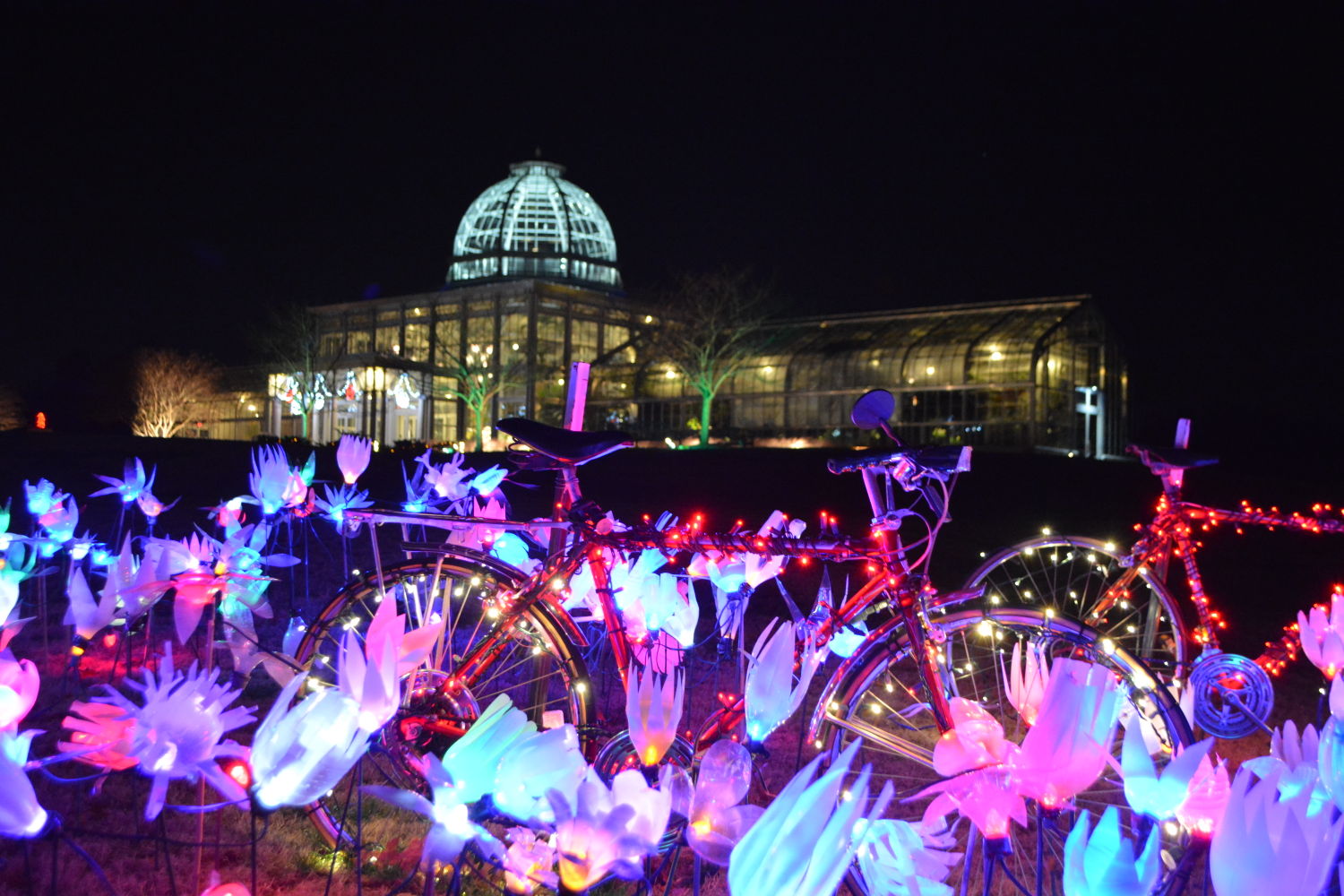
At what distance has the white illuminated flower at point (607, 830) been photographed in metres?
1.61

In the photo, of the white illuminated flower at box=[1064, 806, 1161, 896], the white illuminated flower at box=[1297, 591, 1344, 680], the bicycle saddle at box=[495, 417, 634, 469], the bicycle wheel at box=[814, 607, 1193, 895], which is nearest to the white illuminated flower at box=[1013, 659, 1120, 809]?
the white illuminated flower at box=[1064, 806, 1161, 896]

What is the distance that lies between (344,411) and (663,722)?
51252 millimetres

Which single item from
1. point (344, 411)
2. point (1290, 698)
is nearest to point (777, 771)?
point (1290, 698)

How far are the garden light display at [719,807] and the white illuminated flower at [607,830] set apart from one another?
0.12 m

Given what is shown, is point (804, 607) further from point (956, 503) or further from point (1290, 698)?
point (956, 503)

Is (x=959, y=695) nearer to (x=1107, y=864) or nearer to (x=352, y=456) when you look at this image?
(x=1107, y=864)

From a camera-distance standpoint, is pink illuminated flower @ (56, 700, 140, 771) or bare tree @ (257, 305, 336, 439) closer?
pink illuminated flower @ (56, 700, 140, 771)

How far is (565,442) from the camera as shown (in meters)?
3.41

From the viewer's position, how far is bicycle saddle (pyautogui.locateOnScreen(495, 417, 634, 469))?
3.37m

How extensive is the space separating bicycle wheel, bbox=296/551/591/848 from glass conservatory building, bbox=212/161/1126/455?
93.4 ft

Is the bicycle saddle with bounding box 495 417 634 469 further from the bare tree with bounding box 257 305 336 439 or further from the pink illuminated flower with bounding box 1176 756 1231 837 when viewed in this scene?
the bare tree with bounding box 257 305 336 439

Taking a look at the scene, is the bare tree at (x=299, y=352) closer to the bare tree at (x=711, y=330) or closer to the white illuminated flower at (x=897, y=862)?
the bare tree at (x=711, y=330)

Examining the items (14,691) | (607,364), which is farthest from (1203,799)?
(607,364)

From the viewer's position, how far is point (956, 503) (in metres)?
15.0
